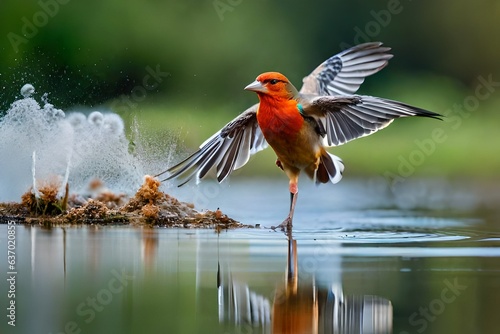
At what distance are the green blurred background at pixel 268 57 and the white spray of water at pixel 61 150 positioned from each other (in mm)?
3040

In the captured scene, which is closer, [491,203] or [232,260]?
[232,260]

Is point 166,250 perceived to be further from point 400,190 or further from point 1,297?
point 400,190

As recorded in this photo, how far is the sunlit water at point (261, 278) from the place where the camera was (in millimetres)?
4328

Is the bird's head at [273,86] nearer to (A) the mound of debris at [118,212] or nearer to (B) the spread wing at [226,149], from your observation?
(B) the spread wing at [226,149]

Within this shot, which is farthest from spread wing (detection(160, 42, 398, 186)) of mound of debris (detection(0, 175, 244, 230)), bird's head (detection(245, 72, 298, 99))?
bird's head (detection(245, 72, 298, 99))

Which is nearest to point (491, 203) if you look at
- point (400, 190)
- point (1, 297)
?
point (400, 190)

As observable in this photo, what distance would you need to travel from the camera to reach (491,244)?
7121mm

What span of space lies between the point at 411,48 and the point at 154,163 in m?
10.2

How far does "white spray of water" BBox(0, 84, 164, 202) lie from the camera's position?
843 cm

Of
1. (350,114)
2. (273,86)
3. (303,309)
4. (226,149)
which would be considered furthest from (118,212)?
(303,309)

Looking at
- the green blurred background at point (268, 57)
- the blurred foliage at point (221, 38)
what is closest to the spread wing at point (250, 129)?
the green blurred background at point (268, 57)

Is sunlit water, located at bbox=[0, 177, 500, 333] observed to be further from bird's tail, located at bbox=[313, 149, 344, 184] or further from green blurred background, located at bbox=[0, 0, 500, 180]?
green blurred background, located at bbox=[0, 0, 500, 180]

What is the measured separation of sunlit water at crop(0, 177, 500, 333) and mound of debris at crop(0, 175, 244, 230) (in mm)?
369

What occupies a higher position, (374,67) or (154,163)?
(374,67)
